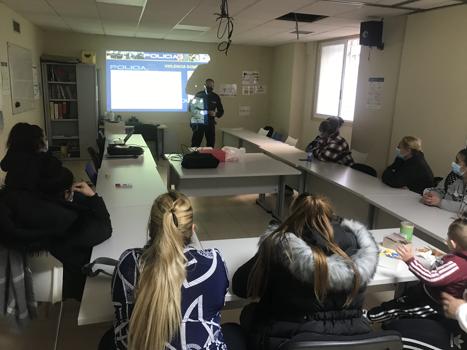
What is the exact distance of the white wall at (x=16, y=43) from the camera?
4863 mm

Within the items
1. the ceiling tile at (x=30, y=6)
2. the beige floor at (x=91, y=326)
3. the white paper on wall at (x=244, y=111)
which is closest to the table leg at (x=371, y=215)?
the beige floor at (x=91, y=326)

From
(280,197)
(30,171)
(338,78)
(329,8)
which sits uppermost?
(329,8)

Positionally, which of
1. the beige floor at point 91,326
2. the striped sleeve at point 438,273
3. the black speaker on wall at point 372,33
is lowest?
the beige floor at point 91,326

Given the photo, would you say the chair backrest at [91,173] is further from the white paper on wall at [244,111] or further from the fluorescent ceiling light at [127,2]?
the white paper on wall at [244,111]

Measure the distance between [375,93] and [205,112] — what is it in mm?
3512

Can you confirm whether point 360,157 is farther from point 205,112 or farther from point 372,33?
point 205,112

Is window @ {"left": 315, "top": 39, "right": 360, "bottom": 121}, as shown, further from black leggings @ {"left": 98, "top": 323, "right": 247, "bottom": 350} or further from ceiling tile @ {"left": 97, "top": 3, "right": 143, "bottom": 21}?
black leggings @ {"left": 98, "top": 323, "right": 247, "bottom": 350}

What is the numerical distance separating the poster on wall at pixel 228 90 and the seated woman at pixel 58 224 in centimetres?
684

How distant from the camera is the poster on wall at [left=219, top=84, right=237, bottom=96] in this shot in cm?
873

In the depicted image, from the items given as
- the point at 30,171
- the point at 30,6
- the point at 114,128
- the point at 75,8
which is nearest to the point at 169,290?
the point at 30,171

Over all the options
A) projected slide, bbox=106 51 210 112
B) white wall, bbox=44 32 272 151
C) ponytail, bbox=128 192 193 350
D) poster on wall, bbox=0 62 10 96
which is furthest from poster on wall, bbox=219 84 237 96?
ponytail, bbox=128 192 193 350

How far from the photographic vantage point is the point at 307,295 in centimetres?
143

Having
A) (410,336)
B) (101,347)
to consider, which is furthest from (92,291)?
(410,336)

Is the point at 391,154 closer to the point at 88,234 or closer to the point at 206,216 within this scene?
the point at 206,216
